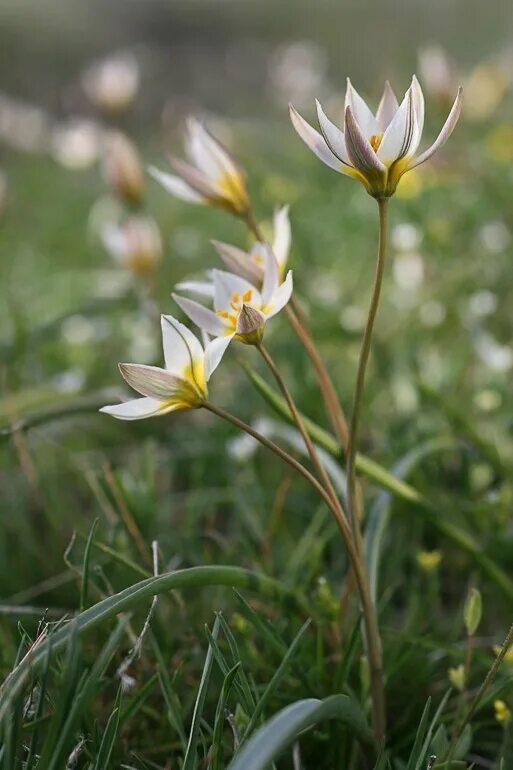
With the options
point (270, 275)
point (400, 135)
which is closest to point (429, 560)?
point (270, 275)

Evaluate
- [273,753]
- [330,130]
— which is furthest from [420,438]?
[273,753]

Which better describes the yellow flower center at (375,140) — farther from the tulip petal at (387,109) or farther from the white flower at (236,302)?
the white flower at (236,302)

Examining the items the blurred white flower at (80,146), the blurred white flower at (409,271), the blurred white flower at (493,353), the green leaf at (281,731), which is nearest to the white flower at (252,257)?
the green leaf at (281,731)

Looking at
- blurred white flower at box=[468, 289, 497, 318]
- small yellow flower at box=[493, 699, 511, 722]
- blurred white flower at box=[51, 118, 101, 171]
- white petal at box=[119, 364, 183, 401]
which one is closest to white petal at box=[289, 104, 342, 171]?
white petal at box=[119, 364, 183, 401]

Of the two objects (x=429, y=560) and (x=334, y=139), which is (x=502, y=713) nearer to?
(x=429, y=560)

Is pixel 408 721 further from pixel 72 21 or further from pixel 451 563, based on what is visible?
pixel 72 21
